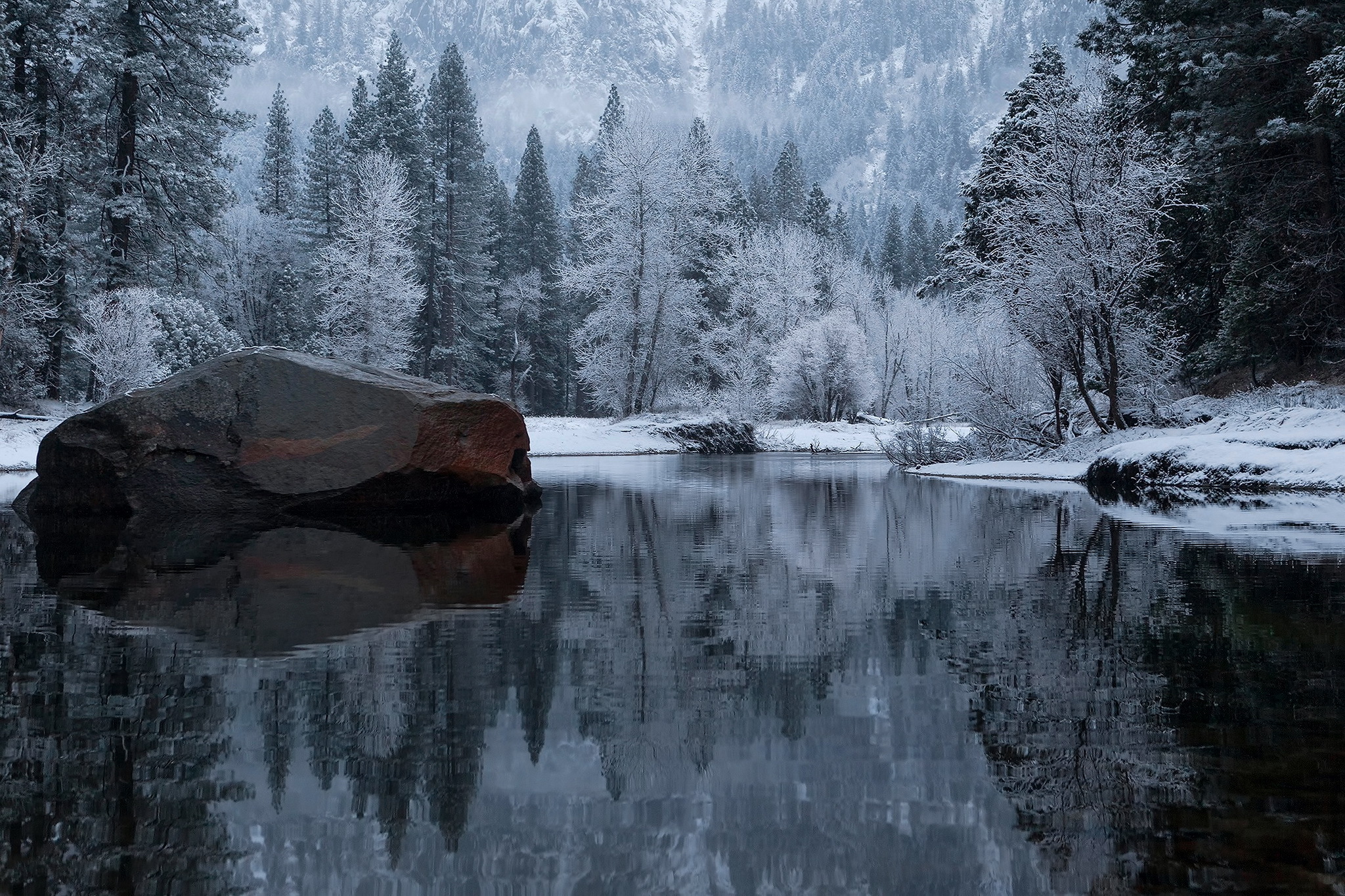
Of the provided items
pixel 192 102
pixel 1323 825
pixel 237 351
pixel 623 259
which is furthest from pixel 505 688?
pixel 623 259

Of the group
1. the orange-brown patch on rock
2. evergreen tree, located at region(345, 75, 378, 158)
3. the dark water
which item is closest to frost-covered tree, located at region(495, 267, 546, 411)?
evergreen tree, located at region(345, 75, 378, 158)

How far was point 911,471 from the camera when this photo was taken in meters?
22.9

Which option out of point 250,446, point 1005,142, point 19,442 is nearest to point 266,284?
point 19,442

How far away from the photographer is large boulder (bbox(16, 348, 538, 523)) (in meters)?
10.5

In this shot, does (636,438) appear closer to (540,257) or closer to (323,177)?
(323,177)

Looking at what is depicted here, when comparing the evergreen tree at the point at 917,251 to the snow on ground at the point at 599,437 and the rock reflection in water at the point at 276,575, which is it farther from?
the rock reflection in water at the point at 276,575

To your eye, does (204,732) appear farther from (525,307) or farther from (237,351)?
(525,307)

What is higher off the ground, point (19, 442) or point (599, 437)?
point (599, 437)

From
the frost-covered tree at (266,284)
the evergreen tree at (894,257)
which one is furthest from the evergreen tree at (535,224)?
the evergreen tree at (894,257)

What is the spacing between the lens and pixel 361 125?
1836 inches

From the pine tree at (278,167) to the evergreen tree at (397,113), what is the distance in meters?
10.6

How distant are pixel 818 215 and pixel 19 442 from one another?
169 ft

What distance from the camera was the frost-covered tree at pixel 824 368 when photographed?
4700cm

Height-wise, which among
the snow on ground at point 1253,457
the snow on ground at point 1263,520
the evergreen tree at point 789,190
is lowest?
the snow on ground at point 1263,520
